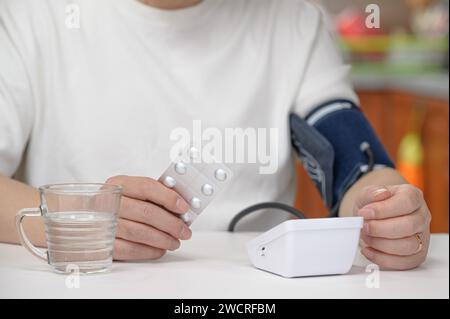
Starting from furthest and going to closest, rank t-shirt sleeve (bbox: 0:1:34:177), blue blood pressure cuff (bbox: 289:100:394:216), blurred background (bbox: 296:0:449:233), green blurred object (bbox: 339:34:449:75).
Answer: green blurred object (bbox: 339:34:449:75) → blurred background (bbox: 296:0:449:233) → blue blood pressure cuff (bbox: 289:100:394:216) → t-shirt sleeve (bbox: 0:1:34:177)

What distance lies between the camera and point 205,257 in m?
0.69

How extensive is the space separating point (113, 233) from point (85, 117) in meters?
0.15

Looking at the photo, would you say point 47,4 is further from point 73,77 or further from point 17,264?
point 17,264

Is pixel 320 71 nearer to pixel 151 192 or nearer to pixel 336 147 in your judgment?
pixel 336 147

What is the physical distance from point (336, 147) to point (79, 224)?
0.37 metres

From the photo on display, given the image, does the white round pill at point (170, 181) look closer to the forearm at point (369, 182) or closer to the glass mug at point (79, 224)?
the glass mug at point (79, 224)

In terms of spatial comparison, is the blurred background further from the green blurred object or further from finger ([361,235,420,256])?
finger ([361,235,420,256])

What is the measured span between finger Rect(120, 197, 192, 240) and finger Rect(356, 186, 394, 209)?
0.47 feet

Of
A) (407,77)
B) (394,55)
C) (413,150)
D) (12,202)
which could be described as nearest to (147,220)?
(12,202)

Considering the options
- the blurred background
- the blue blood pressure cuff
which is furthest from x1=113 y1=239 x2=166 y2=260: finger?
the blurred background

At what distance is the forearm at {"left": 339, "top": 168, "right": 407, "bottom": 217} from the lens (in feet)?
2.70

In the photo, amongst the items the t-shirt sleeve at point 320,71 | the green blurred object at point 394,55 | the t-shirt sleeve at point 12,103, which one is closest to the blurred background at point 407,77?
the green blurred object at point 394,55

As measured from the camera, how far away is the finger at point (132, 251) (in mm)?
659
